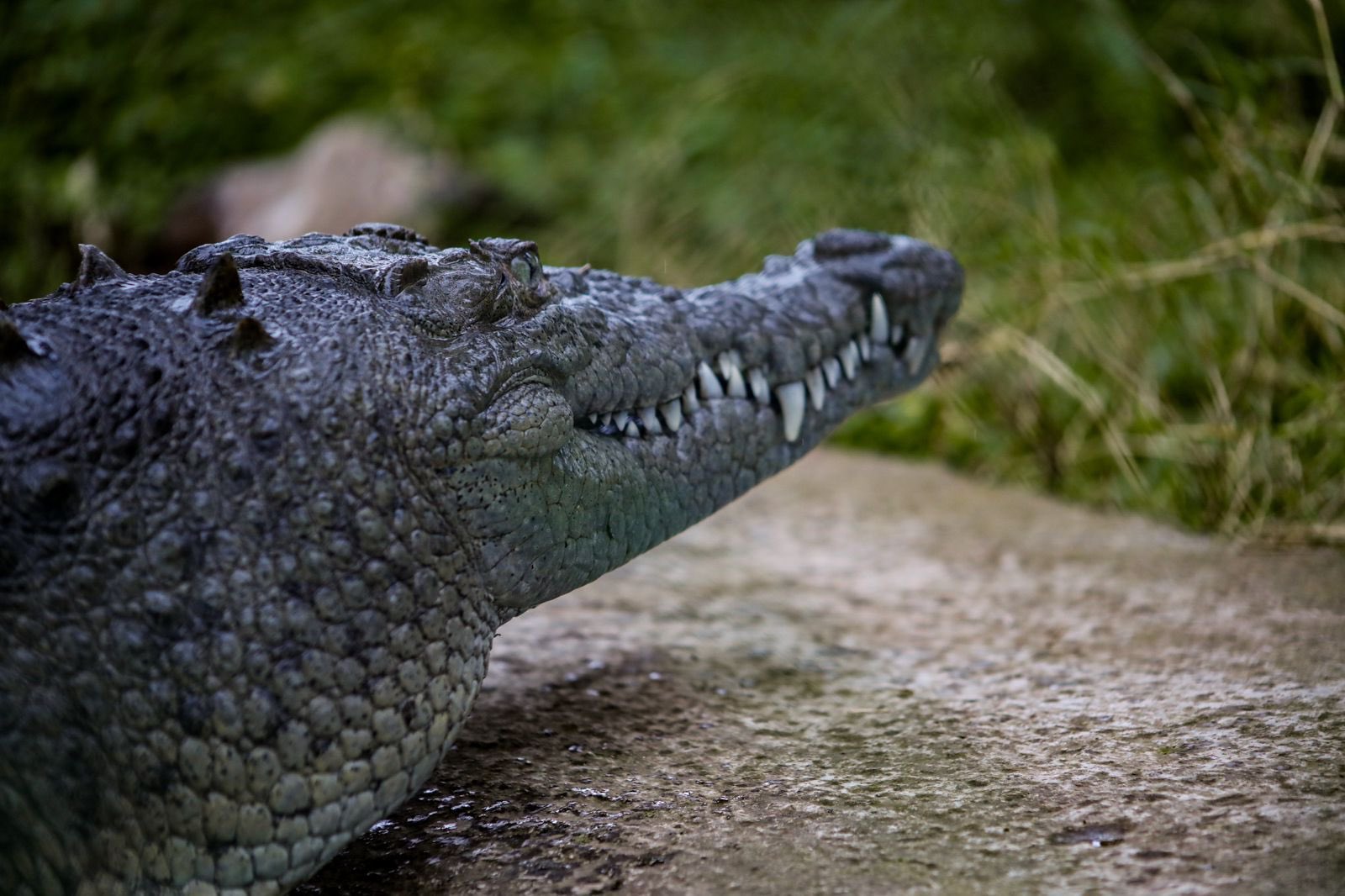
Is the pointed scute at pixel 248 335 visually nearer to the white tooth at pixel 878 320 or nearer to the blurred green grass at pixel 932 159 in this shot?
the white tooth at pixel 878 320

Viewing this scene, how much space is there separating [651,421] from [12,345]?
0.94m

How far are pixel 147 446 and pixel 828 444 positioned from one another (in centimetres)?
399

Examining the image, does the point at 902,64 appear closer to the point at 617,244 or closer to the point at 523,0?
the point at 617,244

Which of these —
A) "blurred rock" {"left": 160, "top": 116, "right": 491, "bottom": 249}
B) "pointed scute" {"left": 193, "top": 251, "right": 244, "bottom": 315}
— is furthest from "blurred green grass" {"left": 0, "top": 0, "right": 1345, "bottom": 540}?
"pointed scute" {"left": 193, "top": 251, "right": 244, "bottom": 315}

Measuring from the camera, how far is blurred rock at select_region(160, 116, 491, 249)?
6543 mm

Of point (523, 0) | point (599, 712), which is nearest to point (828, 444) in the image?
point (599, 712)

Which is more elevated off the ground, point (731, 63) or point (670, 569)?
point (731, 63)

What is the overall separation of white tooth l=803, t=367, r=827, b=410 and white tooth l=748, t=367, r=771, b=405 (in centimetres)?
12

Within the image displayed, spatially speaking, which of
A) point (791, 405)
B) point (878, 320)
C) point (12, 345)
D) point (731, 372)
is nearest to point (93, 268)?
point (12, 345)

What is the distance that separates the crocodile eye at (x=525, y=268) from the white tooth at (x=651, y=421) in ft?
0.97

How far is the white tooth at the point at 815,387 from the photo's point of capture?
2.13 m

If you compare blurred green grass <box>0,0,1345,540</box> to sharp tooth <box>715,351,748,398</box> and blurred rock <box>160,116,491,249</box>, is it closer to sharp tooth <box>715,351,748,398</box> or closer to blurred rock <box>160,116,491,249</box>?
blurred rock <box>160,116,491,249</box>

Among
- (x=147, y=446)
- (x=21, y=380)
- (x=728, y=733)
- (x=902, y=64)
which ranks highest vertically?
(x=902, y=64)

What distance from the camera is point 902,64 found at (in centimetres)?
538
